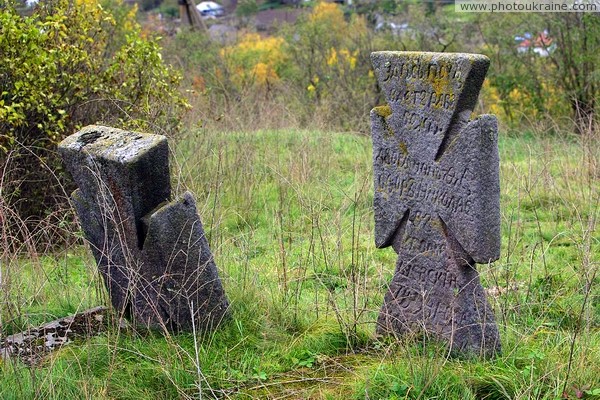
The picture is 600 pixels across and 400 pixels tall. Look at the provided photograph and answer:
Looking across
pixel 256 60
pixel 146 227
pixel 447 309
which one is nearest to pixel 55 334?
pixel 146 227

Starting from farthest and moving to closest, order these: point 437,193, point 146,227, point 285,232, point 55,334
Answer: point 285,232
point 55,334
point 146,227
point 437,193

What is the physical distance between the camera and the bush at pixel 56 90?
22.6 ft

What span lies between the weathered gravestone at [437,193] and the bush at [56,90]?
274 centimetres

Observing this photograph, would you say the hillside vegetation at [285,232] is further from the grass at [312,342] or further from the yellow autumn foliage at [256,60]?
the yellow autumn foliage at [256,60]

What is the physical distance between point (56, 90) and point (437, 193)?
14.3 ft

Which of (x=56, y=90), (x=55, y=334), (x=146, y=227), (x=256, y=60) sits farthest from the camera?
(x=256, y=60)

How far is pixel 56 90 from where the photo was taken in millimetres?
7512

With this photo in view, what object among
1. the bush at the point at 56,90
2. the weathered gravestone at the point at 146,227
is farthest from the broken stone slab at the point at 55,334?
the bush at the point at 56,90

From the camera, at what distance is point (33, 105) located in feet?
23.4

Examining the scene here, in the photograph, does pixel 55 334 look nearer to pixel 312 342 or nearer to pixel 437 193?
pixel 312 342

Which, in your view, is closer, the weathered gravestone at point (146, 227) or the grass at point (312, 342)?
the grass at point (312, 342)

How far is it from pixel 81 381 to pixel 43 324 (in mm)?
891

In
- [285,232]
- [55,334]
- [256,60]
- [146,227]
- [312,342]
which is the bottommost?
[256,60]

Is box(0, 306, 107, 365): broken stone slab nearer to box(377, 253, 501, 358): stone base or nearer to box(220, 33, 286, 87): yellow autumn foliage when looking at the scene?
box(377, 253, 501, 358): stone base
